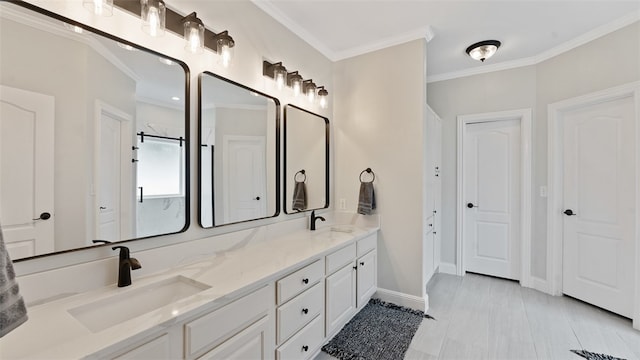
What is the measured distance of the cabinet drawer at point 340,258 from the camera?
196cm

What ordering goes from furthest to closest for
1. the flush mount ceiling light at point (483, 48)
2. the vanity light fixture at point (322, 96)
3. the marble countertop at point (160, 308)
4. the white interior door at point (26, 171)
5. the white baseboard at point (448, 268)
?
1. the white baseboard at point (448, 268)
2. the flush mount ceiling light at point (483, 48)
3. the vanity light fixture at point (322, 96)
4. the white interior door at point (26, 171)
5. the marble countertop at point (160, 308)

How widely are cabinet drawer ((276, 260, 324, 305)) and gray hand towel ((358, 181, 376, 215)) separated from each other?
997mm

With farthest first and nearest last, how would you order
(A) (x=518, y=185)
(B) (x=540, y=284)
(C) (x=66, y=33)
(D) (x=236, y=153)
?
(A) (x=518, y=185) < (B) (x=540, y=284) < (D) (x=236, y=153) < (C) (x=66, y=33)

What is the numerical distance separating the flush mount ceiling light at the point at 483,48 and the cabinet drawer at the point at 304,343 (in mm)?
2881

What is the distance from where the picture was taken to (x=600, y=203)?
2.65m

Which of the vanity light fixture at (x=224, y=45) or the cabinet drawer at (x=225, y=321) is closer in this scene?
the cabinet drawer at (x=225, y=321)

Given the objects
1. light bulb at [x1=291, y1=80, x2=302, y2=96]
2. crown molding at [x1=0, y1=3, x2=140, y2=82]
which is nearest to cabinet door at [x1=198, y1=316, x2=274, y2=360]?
→ crown molding at [x1=0, y1=3, x2=140, y2=82]

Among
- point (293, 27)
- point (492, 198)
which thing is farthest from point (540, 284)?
point (293, 27)

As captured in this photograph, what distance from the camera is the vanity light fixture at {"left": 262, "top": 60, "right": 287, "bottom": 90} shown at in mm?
2153

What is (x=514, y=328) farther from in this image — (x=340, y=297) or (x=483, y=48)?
(x=483, y=48)

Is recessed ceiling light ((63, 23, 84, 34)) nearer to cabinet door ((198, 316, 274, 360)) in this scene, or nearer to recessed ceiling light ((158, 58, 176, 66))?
recessed ceiling light ((158, 58, 176, 66))

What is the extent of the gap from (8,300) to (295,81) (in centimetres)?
211

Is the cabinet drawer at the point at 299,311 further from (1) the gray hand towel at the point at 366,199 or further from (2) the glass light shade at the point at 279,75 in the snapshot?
(2) the glass light shade at the point at 279,75

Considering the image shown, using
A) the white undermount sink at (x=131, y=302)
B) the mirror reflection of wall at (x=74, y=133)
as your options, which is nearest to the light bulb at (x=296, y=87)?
the mirror reflection of wall at (x=74, y=133)
